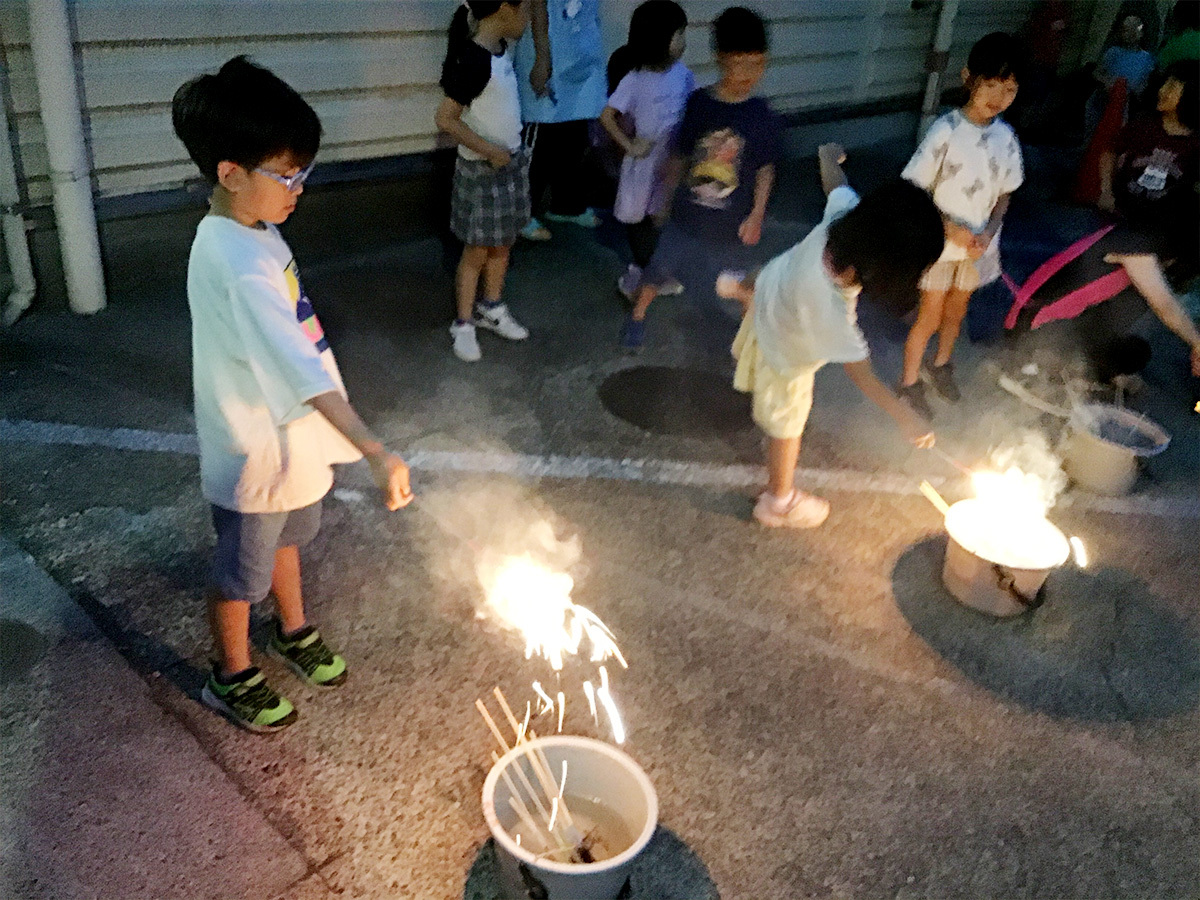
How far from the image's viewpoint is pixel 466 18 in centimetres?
510

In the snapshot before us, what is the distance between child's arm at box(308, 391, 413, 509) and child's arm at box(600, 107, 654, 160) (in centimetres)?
376

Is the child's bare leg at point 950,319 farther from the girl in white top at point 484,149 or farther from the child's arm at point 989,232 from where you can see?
the girl in white top at point 484,149

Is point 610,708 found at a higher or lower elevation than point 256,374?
lower

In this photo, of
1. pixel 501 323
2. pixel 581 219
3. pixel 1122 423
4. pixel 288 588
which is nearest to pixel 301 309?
pixel 288 588

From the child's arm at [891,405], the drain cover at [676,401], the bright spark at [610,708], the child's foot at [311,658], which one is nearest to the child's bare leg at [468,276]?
the drain cover at [676,401]

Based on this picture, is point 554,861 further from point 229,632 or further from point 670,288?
point 670,288

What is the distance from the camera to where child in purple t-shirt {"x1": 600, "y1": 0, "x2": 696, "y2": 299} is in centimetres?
571

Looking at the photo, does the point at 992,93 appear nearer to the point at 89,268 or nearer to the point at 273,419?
the point at 273,419

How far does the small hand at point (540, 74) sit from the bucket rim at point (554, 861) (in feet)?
16.9

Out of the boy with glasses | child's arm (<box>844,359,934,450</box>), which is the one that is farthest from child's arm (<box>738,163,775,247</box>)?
the boy with glasses

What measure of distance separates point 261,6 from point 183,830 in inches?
201

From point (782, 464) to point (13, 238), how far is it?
14.8 ft

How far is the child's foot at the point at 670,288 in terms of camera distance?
22.3ft

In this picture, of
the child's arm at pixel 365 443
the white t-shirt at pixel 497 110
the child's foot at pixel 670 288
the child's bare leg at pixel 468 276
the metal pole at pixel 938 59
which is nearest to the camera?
the child's arm at pixel 365 443
